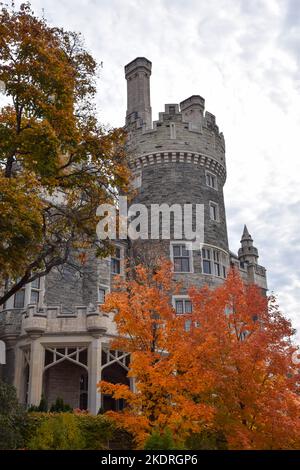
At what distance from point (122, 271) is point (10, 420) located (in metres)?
16.6

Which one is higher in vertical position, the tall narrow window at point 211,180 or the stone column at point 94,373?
the tall narrow window at point 211,180

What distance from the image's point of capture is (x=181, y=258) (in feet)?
102

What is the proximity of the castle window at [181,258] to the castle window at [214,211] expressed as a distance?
3.33 meters

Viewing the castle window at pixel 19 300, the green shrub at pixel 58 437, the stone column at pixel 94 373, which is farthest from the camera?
the castle window at pixel 19 300

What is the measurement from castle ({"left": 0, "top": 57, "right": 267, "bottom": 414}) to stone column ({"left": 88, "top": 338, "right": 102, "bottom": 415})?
44 millimetres

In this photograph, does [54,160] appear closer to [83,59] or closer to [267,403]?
[83,59]

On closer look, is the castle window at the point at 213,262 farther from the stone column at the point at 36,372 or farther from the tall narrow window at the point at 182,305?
the stone column at the point at 36,372

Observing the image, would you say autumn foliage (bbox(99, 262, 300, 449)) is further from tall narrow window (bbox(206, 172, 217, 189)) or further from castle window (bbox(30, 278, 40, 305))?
tall narrow window (bbox(206, 172, 217, 189))

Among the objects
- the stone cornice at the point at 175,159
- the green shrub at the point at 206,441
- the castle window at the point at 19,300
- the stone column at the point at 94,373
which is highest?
the stone cornice at the point at 175,159

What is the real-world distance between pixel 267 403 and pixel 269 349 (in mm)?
1803

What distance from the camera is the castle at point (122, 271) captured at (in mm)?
22438

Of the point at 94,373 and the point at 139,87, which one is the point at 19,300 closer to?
the point at 94,373

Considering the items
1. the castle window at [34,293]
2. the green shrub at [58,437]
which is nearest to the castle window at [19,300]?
the castle window at [34,293]

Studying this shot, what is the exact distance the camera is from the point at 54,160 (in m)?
13.7
